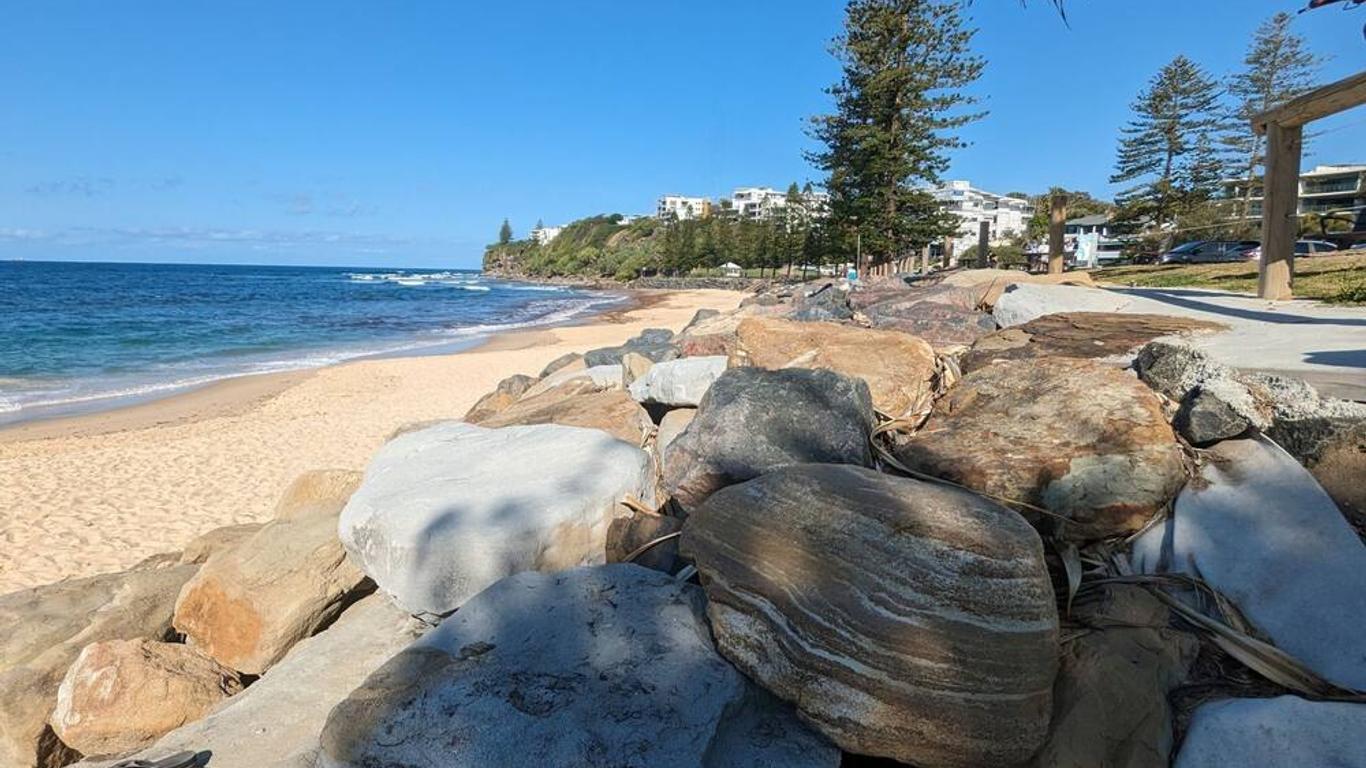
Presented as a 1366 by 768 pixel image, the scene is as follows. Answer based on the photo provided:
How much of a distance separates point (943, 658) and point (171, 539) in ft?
23.4

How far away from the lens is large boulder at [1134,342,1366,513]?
7.39 ft

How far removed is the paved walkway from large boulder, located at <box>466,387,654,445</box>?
2917 mm

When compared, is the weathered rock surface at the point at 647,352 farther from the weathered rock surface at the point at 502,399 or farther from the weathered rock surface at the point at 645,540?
the weathered rock surface at the point at 645,540

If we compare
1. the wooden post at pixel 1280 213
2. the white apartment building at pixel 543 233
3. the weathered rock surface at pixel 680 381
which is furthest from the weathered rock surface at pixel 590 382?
the white apartment building at pixel 543 233

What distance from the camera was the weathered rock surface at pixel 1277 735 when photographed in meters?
1.52

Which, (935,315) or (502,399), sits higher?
(935,315)

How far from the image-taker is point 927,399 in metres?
3.21

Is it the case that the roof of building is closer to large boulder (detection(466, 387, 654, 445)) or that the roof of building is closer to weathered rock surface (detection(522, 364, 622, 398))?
weathered rock surface (detection(522, 364, 622, 398))

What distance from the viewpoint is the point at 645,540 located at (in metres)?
2.42

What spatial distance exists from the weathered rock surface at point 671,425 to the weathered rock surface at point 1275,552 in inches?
70.7

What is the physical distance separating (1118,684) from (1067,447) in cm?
81

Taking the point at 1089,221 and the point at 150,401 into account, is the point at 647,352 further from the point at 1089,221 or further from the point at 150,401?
the point at 1089,221

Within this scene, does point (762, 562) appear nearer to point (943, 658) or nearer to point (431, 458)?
point (943, 658)

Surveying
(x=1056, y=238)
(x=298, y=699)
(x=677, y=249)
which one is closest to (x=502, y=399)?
(x=298, y=699)
